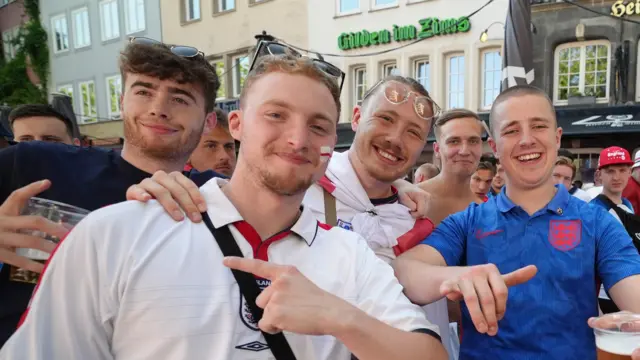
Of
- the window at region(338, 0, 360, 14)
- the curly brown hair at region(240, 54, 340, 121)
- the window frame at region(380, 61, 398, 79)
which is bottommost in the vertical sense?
the curly brown hair at region(240, 54, 340, 121)

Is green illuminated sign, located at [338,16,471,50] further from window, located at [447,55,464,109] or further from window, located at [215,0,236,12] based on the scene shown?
window, located at [215,0,236,12]

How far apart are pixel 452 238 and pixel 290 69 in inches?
45.1

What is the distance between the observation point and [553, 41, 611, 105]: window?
10758mm

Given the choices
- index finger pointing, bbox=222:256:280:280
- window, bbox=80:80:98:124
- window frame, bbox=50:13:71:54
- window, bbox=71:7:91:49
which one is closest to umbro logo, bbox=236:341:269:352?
index finger pointing, bbox=222:256:280:280

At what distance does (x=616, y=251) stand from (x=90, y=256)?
2.01 m

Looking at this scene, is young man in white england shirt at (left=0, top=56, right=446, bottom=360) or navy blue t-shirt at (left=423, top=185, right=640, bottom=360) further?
navy blue t-shirt at (left=423, top=185, right=640, bottom=360)

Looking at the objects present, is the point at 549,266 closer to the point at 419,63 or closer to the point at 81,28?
the point at 419,63

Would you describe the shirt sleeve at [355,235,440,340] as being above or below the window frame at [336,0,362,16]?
below

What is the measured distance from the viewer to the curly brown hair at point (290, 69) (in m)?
1.58

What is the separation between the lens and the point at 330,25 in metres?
13.4

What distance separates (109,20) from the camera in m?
18.1

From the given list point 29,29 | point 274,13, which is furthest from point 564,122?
point 29,29

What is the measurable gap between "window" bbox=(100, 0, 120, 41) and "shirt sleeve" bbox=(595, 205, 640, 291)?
19.4 metres

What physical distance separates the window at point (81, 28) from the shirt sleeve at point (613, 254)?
21.1 m
